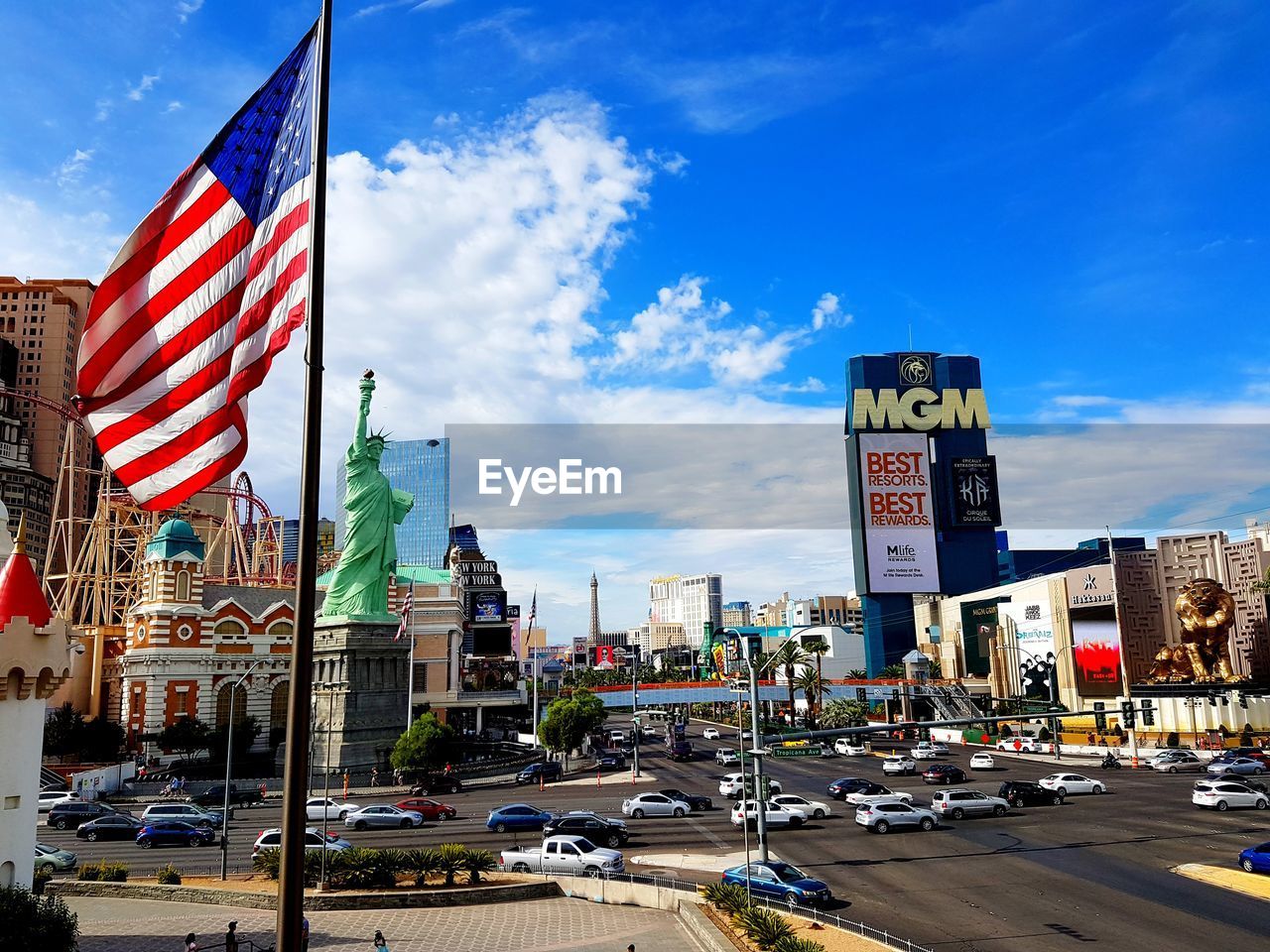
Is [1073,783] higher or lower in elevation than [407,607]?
lower

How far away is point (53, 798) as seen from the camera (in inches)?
1823

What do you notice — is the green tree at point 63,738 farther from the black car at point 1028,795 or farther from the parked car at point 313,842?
the black car at point 1028,795

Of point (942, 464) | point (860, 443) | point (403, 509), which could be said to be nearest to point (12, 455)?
point (403, 509)

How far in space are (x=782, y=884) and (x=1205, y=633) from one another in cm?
5787

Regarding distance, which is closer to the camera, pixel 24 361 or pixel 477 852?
pixel 477 852

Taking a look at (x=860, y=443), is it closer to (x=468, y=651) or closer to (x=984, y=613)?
(x=984, y=613)

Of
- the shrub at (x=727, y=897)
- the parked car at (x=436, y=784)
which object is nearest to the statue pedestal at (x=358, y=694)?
the parked car at (x=436, y=784)

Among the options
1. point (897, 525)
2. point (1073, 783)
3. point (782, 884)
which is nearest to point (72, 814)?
point (782, 884)

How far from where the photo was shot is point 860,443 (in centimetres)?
12012

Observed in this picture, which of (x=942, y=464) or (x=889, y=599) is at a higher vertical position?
(x=942, y=464)

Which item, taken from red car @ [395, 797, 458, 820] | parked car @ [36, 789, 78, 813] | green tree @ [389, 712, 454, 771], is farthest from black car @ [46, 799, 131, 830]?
Answer: green tree @ [389, 712, 454, 771]

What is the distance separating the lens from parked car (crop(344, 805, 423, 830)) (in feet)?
131

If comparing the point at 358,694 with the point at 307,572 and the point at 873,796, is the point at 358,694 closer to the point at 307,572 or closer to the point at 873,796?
the point at 873,796

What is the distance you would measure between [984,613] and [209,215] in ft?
327
